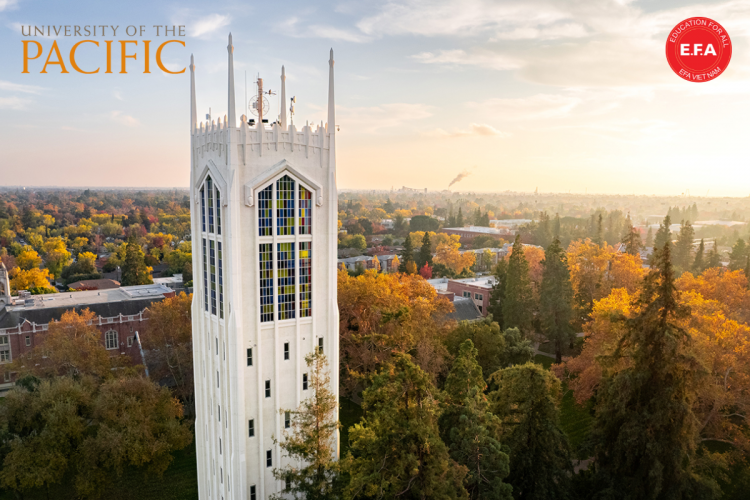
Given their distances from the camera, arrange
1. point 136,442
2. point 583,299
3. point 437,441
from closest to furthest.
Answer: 1. point 437,441
2. point 136,442
3. point 583,299

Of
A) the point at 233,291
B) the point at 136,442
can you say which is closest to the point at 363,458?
the point at 233,291

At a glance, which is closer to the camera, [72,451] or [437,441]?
[437,441]

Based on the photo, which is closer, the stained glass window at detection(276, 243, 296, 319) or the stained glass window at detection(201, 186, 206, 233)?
the stained glass window at detection(276, 243, 296, 319)

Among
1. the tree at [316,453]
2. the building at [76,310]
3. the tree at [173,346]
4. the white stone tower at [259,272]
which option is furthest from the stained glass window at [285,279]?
the building at [76,310]

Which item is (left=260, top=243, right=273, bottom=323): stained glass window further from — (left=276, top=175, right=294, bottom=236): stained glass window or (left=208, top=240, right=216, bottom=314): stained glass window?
(left=208, top=240, right=216, bottom=314): stained glass window

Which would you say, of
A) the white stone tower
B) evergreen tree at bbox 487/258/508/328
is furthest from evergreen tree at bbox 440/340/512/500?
evergreen tree at bbox 487/258/508/328

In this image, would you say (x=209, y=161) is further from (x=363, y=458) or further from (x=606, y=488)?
(x=606, y=488)

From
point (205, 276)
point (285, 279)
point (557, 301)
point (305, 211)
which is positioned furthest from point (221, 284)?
point (557, 301)
